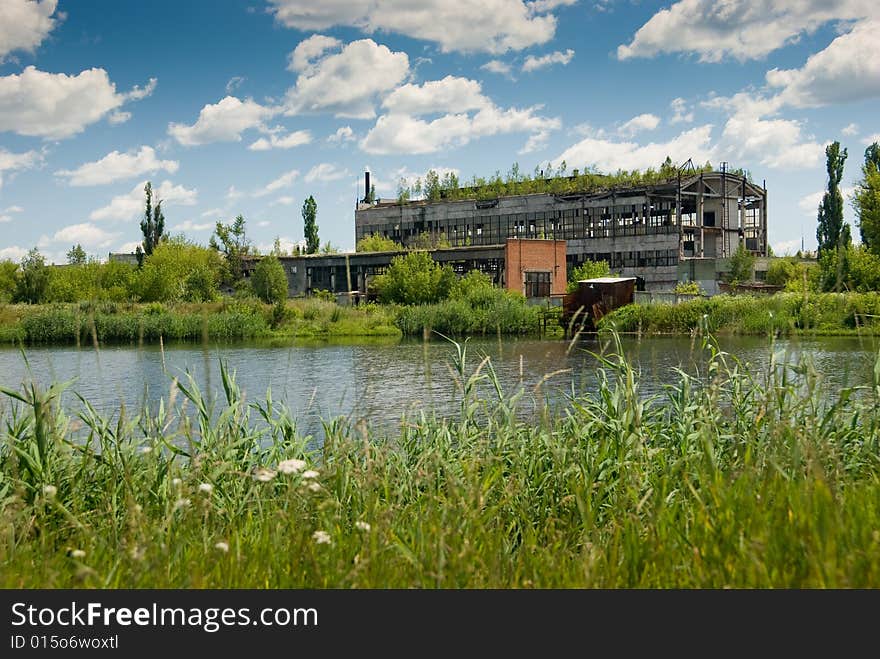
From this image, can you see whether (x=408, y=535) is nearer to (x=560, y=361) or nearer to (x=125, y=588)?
(x=125, y=588)

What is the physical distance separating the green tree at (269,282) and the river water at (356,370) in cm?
1420

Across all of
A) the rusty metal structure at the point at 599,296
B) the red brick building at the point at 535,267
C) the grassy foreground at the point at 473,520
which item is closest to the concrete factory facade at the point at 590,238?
the red brick building at the point at 535,267

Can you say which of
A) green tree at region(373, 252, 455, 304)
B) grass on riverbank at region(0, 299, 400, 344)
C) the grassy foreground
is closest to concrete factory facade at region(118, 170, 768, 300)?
green tree at region(373, 252, 455, 304)

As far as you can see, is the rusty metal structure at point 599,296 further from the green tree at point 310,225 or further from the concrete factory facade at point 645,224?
the green tree at point 310,225

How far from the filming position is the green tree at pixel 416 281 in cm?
5381

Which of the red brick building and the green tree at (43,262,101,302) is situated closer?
the red brick building

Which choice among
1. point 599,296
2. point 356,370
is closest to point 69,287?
point 599,296

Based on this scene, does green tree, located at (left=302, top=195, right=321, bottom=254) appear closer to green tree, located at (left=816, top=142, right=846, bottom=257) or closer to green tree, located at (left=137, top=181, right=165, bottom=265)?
green tree, located at (left=137, top=181, right=165, bottom=265)

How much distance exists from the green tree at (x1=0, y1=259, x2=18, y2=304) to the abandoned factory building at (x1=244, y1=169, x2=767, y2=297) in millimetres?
18336

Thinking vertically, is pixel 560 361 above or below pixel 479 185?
below

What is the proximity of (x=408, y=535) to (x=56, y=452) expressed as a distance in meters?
3.12

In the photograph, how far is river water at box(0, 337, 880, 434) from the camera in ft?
53.4

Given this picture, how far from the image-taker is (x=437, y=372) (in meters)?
25.8
